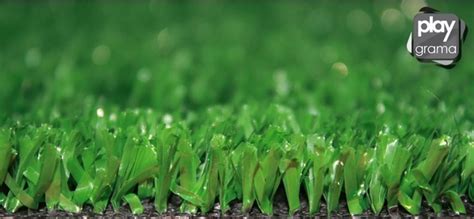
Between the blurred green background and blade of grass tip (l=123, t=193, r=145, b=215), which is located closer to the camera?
blade of grass tip (l=123, t=193, r=145, b=215)

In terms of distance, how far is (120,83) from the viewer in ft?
10.7

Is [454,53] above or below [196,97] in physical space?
above

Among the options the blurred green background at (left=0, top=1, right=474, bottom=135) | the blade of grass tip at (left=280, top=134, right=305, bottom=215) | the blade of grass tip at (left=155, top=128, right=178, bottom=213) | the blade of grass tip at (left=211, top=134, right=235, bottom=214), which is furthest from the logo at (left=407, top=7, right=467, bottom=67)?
the blade of grass tip at (left=155, top=128, right=178, bottom=213)

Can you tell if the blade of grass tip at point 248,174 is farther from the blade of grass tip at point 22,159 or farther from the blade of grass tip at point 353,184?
the blade of grass tip at point 22,159

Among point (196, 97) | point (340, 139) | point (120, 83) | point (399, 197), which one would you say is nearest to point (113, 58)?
point (120, 83)

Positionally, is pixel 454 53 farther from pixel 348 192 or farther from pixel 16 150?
pixel 16 150

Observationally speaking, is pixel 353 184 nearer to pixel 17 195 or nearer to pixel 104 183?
pixel 104 183

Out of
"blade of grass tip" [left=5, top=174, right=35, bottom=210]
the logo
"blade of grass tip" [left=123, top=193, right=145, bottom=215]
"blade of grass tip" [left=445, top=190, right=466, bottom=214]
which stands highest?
the logo

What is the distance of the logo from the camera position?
2.14 meters

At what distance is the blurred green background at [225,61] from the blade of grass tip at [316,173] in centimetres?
35

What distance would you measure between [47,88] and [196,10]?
184 cm

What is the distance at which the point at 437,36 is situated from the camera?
2160mm

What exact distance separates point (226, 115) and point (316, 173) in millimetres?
546

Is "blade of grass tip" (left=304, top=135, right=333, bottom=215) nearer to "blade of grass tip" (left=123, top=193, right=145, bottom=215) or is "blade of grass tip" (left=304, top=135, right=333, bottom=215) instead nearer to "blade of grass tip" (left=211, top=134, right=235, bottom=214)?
"blade of grass tip" (left=211, top=134, right=235, bottom=214)
